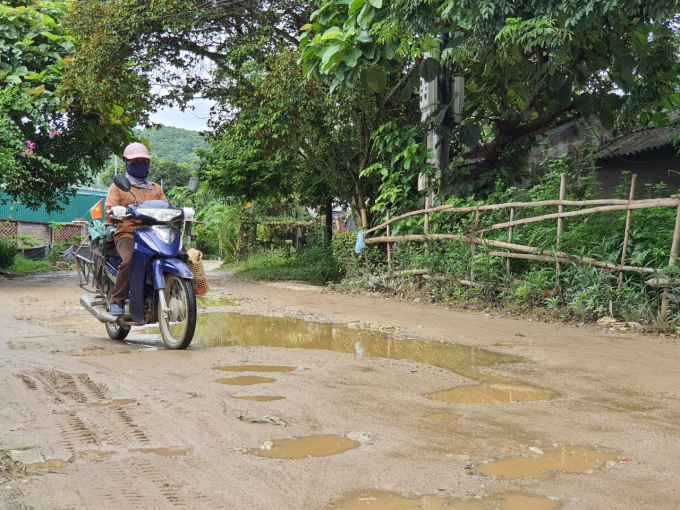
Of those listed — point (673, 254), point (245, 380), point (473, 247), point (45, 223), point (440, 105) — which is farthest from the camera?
point (45, 223)

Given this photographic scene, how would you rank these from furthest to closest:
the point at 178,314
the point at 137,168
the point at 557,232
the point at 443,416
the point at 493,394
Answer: the point at 557,232 → the point at 137,168 → the point at 178,314 → the point at 493,394 → the point at 443,416

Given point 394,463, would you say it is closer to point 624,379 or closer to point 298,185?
point 624,379

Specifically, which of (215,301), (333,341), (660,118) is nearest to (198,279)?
(333,341)

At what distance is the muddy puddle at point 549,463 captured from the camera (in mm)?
2600

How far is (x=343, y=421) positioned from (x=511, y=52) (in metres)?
5.73

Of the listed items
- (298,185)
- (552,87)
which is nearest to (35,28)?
(298,185)

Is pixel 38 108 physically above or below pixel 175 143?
below

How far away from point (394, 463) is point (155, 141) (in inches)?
2879

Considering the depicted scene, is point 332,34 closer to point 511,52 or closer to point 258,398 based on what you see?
point 511,52

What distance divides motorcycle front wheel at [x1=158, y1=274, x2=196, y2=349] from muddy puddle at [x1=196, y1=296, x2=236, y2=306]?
143 inches

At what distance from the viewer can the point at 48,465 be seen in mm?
2574

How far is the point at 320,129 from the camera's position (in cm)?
1264

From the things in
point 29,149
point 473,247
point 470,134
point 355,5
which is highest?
point 355,5

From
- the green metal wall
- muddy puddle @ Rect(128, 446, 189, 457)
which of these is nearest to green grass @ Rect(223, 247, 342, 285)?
muddy puddle @ Rect(128, 446, 189, 457)
